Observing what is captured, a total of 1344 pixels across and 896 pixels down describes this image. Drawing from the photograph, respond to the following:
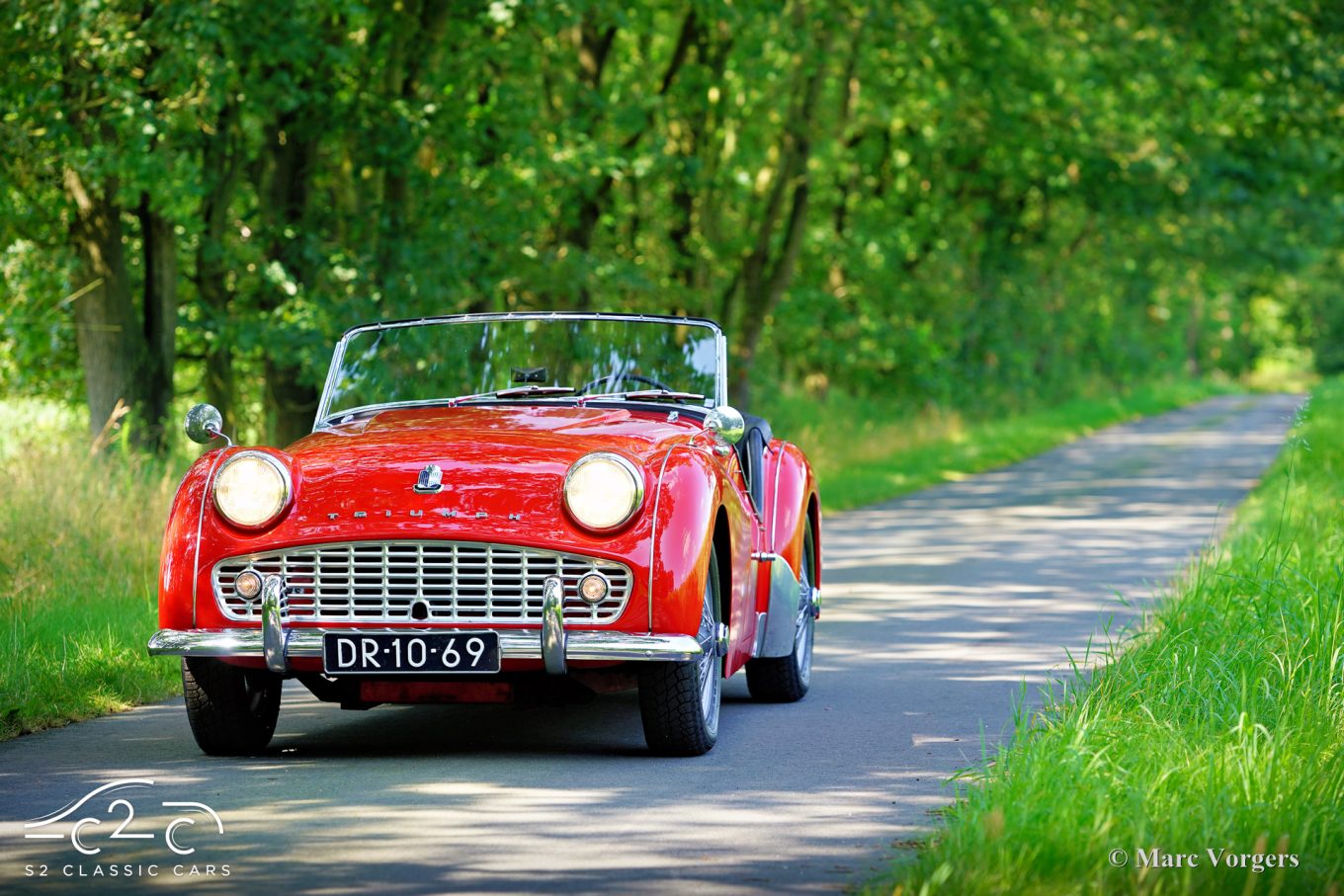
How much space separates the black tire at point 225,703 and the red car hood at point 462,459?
2.23ft

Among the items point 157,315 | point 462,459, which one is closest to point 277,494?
Answer: point 462,459

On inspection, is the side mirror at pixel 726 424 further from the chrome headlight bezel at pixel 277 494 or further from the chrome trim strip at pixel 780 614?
the chrome headlight bezel at pixel 277 494

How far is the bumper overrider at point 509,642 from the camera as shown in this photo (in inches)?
256

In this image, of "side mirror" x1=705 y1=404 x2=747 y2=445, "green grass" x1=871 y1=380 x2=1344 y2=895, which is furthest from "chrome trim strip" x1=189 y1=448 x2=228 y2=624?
"green grass" x1=871 y1=380 x2=1344 y2=895

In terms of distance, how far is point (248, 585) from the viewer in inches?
264

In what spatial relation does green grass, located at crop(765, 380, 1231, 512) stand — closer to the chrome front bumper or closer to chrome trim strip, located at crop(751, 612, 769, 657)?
chrome trim strip, located at crop(751, 612, 769, 657)

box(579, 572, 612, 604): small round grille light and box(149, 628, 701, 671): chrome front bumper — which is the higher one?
box(579, 572, 612, 604): small round grille light

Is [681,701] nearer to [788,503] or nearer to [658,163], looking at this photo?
[788,503]

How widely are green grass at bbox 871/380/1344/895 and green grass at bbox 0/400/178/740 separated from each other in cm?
388

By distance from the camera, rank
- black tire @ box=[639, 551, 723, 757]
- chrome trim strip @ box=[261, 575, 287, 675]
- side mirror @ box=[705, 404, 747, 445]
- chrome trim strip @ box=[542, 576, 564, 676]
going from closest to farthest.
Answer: chrome trim strip @ box=[542, 576, 564, 676] < chrome trim strip @ box=[261, 575, 287, 675] < black tire @ box=[639, 551, 723, 757] < side mirror @ box=[705, 404, 747, 445]

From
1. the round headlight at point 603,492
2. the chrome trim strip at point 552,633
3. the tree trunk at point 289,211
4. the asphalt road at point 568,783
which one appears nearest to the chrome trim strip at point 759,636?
the asphalt road at point 568,783

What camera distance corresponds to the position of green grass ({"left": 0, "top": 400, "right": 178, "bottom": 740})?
27.3 ft

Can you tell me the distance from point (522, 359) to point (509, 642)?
89.5 inches

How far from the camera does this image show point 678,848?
5391 mm
